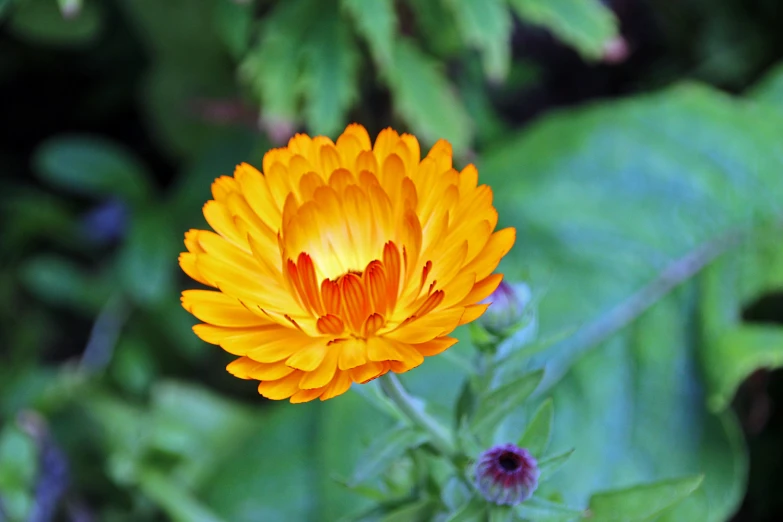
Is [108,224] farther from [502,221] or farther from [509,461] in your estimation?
[509,461]

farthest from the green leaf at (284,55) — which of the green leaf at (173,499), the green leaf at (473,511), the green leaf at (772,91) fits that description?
the green leaf at (772,91)

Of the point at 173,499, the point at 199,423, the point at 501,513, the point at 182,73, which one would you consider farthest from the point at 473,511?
the point at 182,73

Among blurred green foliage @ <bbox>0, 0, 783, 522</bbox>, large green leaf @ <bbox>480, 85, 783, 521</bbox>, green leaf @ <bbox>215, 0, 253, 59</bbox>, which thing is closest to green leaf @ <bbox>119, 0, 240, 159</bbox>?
blurred green foliage @ <bbox>0, 0, 783, 522</bbox>

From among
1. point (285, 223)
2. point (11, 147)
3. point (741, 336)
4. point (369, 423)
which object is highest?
point (11, 147)

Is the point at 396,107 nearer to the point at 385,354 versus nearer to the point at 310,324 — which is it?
the point at 310,324

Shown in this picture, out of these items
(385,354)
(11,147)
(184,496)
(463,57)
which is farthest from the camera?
(11,147)

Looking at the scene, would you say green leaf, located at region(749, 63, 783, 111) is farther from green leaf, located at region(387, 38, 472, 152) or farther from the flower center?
the flower center

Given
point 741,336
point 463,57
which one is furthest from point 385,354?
point 463,57
